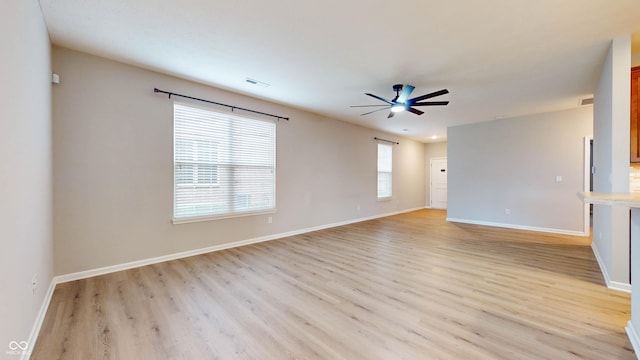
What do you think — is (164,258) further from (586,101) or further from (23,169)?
(586,101)

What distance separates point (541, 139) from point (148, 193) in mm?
7651

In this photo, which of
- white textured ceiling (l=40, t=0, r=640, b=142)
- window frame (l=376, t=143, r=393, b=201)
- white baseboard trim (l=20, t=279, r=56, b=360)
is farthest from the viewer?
window frame (l=376, t=143, r=393, b=201)

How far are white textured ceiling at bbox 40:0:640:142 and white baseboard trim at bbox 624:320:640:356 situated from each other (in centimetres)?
258

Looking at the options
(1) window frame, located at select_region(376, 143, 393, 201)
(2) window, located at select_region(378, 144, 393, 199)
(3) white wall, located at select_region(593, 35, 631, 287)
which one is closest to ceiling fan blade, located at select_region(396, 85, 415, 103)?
(3) white wall, located at select_region(593, 35, 631, 287)

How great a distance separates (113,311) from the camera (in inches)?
90.9

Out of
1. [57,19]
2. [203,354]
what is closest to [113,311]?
[203,354]

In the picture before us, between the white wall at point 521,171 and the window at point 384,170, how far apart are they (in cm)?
174

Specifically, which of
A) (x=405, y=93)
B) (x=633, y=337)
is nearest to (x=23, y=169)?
(x=405, y=93)

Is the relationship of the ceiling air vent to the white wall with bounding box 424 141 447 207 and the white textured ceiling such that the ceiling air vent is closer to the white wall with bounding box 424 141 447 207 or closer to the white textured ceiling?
the white textured ceiling

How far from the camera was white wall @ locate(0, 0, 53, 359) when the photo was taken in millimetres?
1436

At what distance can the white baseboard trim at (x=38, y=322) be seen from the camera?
173cm

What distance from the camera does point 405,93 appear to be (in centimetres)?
381

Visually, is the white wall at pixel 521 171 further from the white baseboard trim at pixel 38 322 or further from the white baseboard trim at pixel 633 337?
the white baseboard trim at pixel 38 322

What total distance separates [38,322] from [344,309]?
96.5 inches
